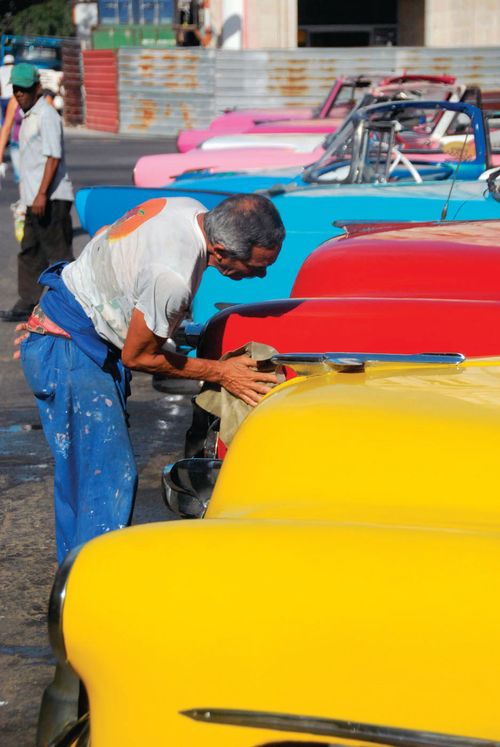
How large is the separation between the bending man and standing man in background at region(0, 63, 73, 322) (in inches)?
162

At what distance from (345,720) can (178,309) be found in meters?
1.85

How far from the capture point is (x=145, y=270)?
3223 mm

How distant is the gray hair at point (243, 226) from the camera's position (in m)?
3.19

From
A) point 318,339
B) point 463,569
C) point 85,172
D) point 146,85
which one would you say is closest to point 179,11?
point 146,85

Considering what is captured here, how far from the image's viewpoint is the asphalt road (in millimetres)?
3240

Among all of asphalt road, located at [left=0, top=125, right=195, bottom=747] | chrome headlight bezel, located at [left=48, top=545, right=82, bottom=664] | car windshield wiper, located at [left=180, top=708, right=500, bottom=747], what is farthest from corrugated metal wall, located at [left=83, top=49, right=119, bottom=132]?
car windshield wiper, located at [left=180, top=708, right=500, bottom=747]

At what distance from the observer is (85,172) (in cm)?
1812

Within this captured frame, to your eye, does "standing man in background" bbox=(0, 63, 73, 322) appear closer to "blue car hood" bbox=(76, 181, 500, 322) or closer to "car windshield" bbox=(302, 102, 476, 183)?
"blue car hood" bbox=(76, 181, 500, 322)

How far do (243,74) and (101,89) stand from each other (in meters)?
5.24

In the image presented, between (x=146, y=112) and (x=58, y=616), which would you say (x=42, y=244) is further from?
(x=146, y=112)

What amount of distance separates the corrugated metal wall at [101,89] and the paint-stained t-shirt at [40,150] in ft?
65.6

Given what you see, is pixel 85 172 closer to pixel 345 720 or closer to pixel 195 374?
pixel 195 374

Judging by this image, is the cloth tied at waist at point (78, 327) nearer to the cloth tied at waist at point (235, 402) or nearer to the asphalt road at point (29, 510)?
the cloth tied at waist at point (235, 402)

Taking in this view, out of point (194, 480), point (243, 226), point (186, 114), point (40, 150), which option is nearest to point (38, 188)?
point (40, 150)
